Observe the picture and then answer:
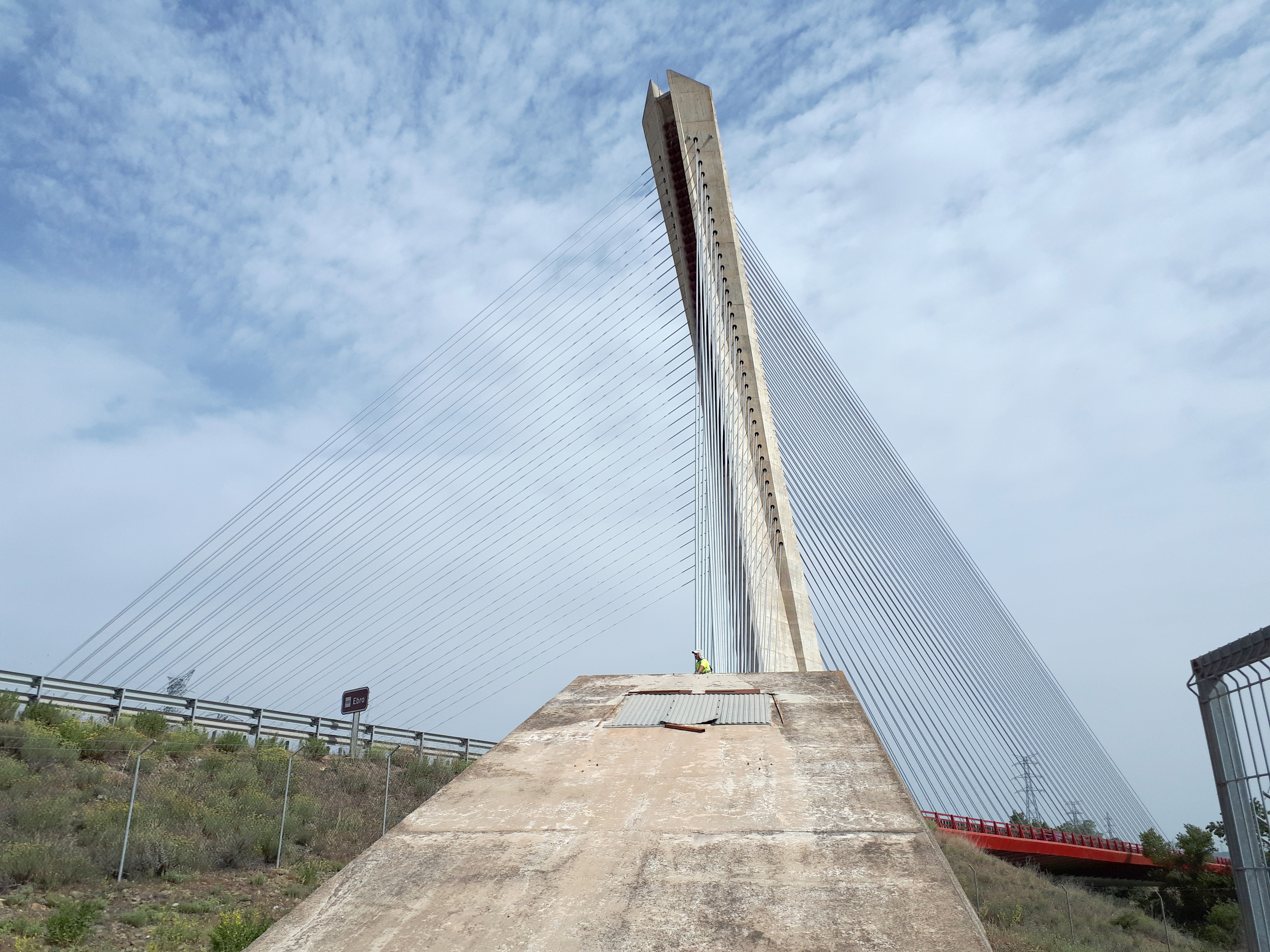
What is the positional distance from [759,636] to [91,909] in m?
9.33

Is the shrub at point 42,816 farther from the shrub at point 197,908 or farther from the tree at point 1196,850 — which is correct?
the tree at point 1196,850

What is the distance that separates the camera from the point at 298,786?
1368 cm

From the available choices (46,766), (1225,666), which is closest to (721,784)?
(1225,666)

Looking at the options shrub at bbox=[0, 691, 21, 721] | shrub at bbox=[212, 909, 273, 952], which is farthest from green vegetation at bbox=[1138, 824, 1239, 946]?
shrub at bbox=[0, 691, 21, 721]

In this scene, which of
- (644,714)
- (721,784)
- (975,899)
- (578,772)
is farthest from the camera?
(975,899)

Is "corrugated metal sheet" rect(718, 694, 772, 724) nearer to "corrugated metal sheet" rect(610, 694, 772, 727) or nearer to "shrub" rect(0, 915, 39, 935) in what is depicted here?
"corrugated metal sheet" rect(610, 694, 772, 727)

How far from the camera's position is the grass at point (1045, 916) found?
12.4 m

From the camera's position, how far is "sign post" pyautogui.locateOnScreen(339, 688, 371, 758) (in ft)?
60.0

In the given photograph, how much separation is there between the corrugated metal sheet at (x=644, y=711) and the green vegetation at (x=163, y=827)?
3.19m

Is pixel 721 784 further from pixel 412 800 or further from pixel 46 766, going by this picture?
pixel 46 766

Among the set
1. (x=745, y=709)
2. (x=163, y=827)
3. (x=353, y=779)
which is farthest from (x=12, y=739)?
(x=745, y=709)

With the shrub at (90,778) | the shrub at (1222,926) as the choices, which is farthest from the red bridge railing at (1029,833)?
the shrub at (90,778)

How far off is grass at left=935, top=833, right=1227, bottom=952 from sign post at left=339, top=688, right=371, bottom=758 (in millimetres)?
11436

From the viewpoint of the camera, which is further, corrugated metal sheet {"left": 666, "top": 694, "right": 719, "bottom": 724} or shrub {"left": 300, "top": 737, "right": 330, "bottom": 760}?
shrub {"left": 300, "top": 737, "right": 330, "bottom": 760}
